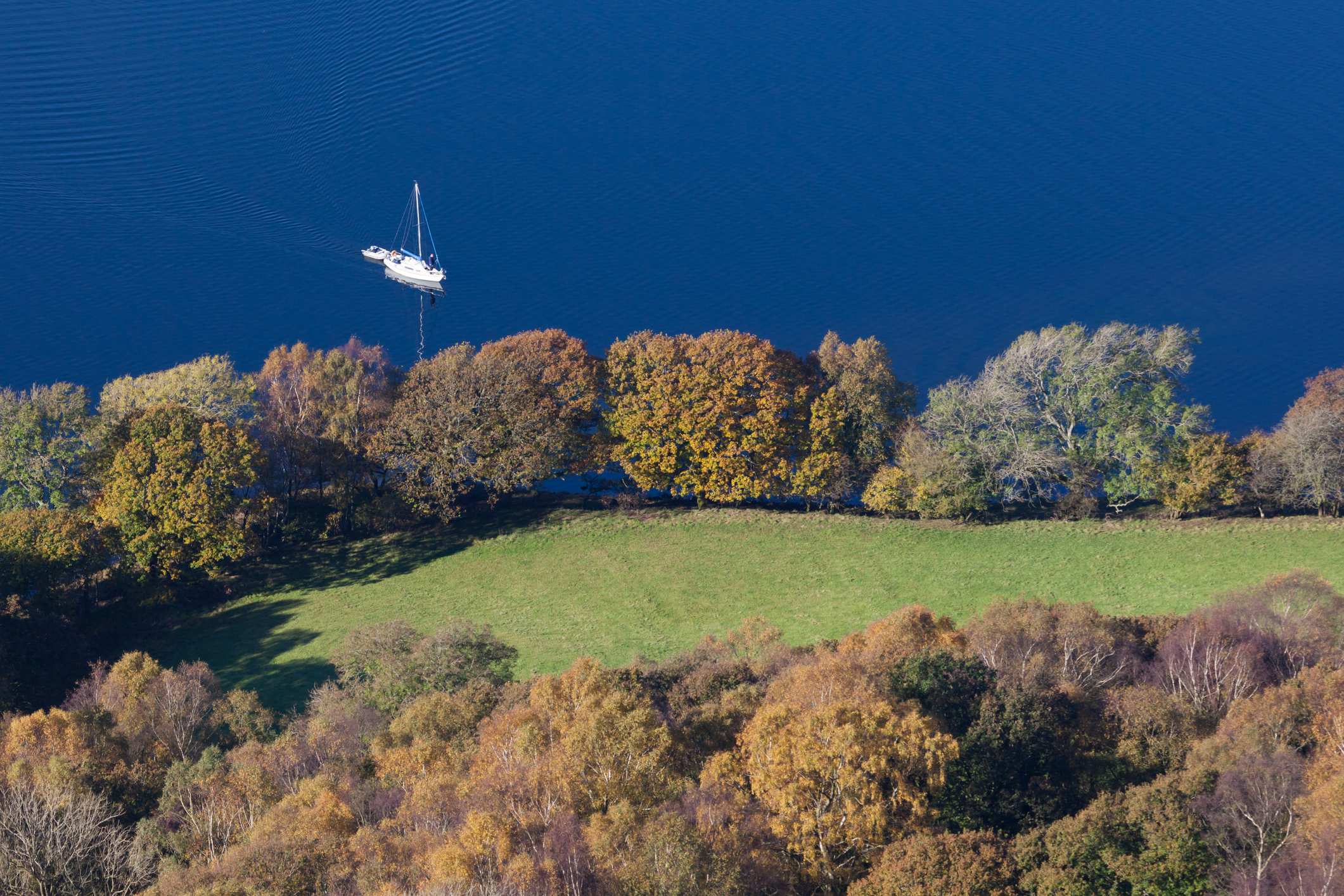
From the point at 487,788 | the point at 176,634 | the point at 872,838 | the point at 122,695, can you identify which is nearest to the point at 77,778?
the point at 122,695

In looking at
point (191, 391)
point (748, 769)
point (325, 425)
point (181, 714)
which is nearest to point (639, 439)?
point (325, 425)

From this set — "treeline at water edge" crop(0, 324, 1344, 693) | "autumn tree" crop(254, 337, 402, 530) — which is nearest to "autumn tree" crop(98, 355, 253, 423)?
"treeline at water edge" crop(0, 324, 1344, 693)

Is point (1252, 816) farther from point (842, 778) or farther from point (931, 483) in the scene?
point (931, 483)

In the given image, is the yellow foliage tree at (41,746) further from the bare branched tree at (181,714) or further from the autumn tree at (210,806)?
the autumn tree at (210,806)

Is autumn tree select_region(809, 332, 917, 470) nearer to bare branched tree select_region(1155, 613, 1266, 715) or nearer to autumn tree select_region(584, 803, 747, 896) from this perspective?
bare branched tree select_region(1155, 613, 1266, 715)

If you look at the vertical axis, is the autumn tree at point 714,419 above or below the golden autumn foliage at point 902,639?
above

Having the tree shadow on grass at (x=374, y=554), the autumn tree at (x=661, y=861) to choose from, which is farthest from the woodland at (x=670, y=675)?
the tree shadow on grass at (x=374, y=554)
